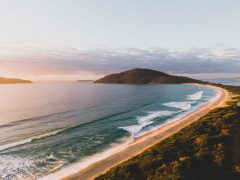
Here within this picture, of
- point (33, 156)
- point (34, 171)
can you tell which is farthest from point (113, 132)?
point (34, 171)

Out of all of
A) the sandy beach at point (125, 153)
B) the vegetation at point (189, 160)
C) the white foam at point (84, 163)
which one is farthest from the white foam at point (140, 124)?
the vegetation at point (189, 160)

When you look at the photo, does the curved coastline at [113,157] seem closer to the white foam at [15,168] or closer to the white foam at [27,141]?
the white foam at [15,168]

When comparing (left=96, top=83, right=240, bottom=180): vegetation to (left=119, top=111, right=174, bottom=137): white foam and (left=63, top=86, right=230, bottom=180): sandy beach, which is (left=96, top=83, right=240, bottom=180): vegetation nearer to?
(left=63, top=86, right=230, bottom=180): sandy beach

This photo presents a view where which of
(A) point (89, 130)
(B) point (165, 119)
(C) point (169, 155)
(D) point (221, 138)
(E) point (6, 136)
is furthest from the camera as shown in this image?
(B) point (165, 119)

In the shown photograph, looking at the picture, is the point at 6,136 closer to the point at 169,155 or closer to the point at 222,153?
the point at 169,155

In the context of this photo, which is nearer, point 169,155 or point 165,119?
point 169,155

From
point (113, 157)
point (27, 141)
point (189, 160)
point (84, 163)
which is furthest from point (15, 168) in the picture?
point (189, 160)
